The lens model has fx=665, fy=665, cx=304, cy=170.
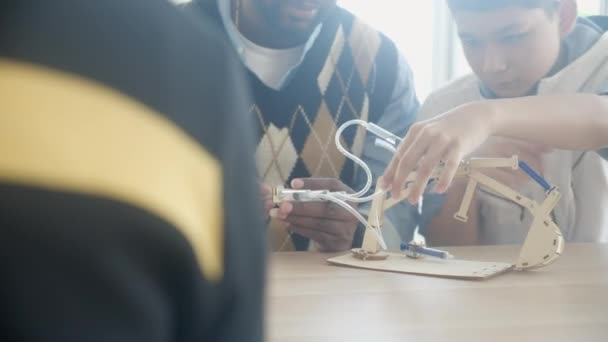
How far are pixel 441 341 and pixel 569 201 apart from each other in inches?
26.9

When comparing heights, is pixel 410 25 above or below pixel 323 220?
above

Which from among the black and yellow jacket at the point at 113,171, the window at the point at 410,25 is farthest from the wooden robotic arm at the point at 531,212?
the window at the point at 410,25

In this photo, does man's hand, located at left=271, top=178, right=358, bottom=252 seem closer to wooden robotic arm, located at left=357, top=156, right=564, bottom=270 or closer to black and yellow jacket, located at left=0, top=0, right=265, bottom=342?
wooden robotic arm, located at left=357, top=156, right=564, bottom=270

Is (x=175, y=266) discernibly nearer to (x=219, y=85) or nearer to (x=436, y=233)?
(x=219, y=85)

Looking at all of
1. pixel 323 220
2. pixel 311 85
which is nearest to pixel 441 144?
pixel 323 220

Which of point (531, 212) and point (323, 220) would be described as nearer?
point (531, 212)

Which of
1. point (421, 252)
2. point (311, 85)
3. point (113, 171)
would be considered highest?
point (311, 85)

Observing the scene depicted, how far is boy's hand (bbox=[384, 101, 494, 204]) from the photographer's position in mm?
792

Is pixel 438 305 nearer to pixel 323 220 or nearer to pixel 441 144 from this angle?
pixel 441 144

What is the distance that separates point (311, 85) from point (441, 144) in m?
0.56

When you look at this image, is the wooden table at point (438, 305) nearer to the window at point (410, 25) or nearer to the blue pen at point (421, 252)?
the blue pen at point (421, 252)

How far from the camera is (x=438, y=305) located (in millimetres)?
623

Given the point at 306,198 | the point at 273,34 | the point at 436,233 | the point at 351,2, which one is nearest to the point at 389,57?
the point at 273,34

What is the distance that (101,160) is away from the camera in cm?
14
